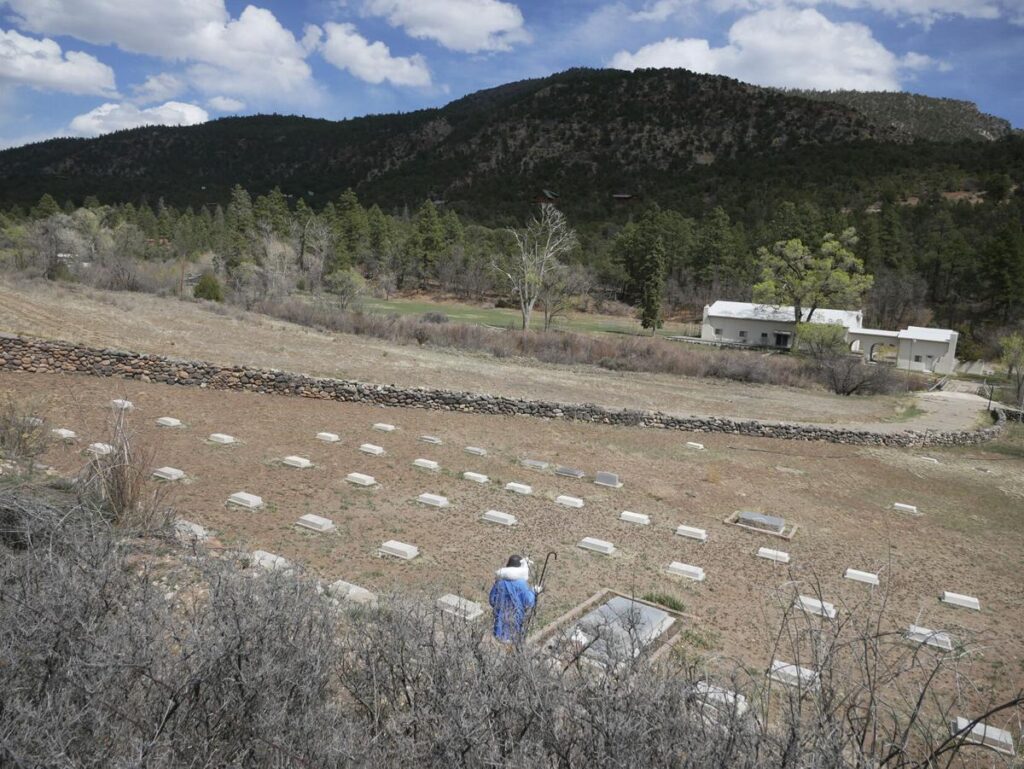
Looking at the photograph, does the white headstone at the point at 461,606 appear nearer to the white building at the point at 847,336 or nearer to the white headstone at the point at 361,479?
the white headstone at the point at 361,479

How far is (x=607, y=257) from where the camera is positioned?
67688 millimetres

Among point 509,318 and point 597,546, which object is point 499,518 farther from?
point 509,318

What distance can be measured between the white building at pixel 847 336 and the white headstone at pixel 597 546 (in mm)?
37833

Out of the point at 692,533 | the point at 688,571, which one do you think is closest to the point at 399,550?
the point at 688,571

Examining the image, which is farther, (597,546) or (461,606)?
(597,546)

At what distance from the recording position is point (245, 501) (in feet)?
27.1

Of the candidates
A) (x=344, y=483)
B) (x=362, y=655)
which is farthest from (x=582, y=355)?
(x=362, y=655)

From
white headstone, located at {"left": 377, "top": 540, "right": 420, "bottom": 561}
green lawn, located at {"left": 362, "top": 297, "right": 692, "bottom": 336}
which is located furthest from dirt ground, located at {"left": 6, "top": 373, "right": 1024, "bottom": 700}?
green lawn, located at {"left": 362, "top": 297, "right": 692, "bottom": 336}

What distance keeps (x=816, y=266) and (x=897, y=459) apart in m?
31.9

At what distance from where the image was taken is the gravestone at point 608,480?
37.3 ft

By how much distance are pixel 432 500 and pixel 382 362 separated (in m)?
12.5

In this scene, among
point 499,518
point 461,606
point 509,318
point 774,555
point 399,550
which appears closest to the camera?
point 461,606

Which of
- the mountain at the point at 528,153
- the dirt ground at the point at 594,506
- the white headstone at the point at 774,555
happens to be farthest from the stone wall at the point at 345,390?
the mountain at the point at 528,153

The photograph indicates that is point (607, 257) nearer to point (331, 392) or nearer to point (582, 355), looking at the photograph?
point (582, 355)
